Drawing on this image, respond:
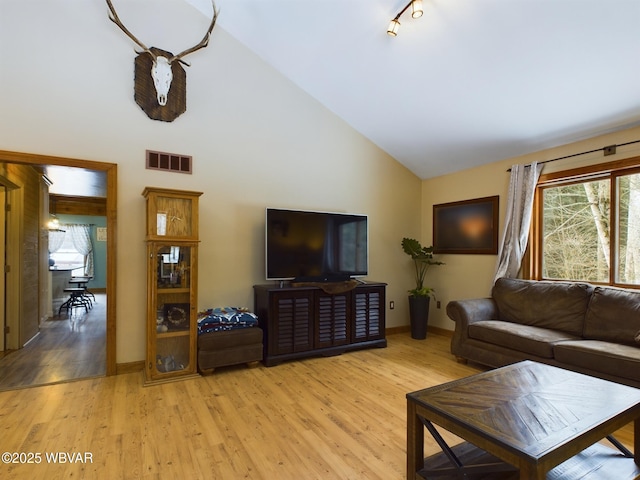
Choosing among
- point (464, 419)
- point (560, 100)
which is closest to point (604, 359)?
point (464, 419)

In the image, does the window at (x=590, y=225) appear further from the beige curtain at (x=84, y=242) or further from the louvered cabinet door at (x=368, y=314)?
the beige curtain at (x=84, y=242)

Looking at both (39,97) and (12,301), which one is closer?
(39,97)

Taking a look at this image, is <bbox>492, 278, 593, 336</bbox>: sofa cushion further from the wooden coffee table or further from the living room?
the wooden coffee table

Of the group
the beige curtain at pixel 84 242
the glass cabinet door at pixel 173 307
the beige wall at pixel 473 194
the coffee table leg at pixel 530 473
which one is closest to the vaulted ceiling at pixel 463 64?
the beige wall at pixel 473 194

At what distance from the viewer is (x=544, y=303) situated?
11.2 ft

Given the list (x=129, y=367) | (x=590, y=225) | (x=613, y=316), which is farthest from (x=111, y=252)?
(x=590, y=225)

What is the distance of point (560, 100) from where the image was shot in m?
3.10

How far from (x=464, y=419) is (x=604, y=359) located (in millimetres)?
1839

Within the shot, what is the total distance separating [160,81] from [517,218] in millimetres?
4100

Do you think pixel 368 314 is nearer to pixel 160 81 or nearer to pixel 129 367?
pixel 129 367

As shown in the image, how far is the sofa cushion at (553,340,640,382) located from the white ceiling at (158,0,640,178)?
2.05 metres

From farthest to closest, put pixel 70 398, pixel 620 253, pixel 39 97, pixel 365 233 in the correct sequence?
1. pixel 365 233
2. pixel 620 253
3. pixel 39 97
4. pixel 70 398

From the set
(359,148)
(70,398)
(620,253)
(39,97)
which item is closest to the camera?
(70,398)

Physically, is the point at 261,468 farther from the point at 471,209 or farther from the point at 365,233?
the point at 471,209
